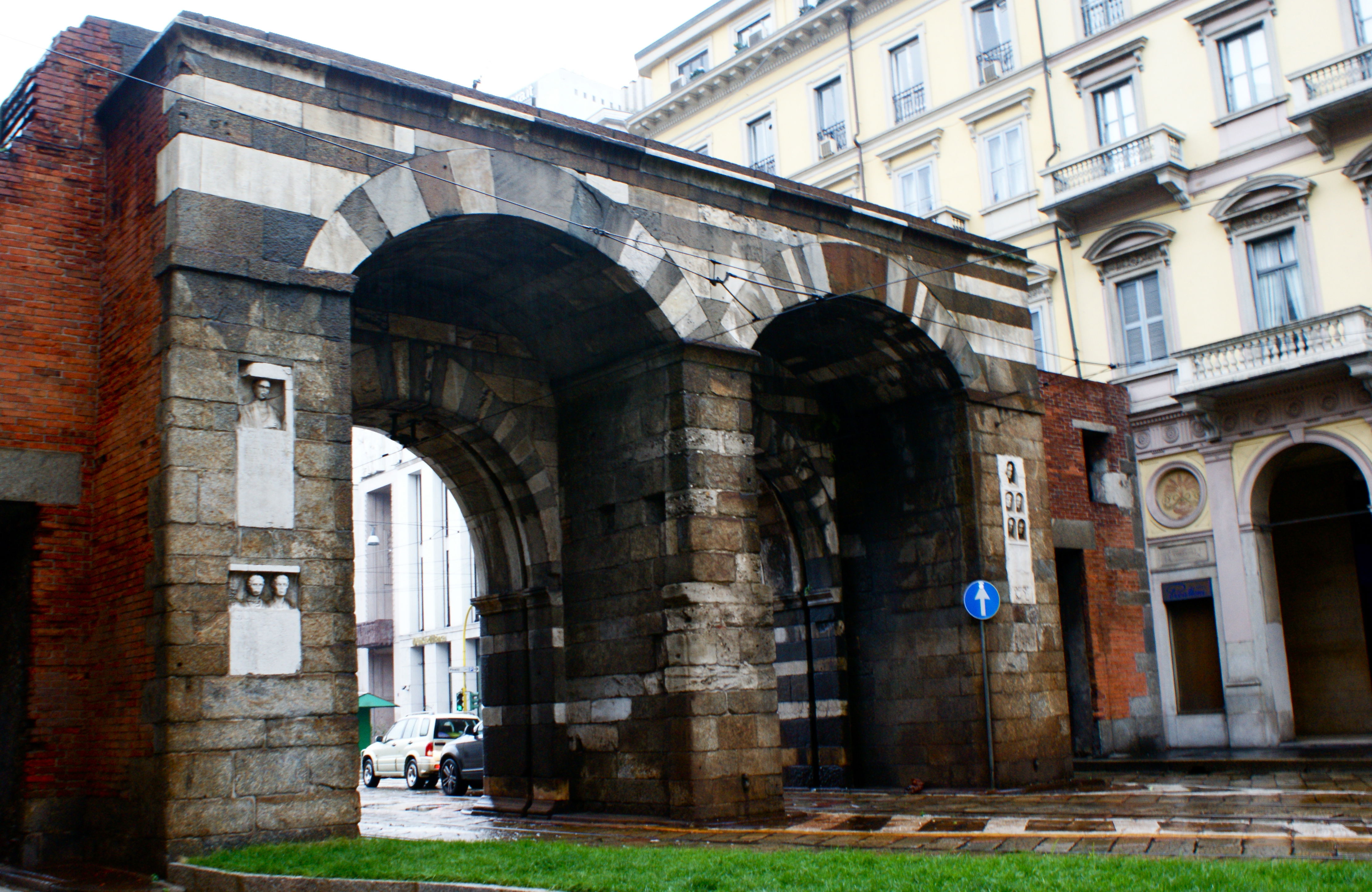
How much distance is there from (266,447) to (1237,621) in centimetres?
1718

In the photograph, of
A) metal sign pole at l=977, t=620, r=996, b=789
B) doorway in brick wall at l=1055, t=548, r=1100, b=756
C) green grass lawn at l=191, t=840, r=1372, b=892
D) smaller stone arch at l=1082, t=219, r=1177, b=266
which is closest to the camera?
green grass lawn at l=191, t=840, r=1372, b=892

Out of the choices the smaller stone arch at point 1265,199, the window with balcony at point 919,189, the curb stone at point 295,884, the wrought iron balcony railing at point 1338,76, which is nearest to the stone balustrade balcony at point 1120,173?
the smaller stone arch at point 1265,199

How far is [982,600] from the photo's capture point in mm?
13617

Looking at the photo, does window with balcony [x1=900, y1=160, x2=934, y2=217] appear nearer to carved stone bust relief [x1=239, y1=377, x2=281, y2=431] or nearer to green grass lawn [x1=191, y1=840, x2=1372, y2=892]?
carved stone bust relief [x1=239, y1=377, x2=281, y2=431]

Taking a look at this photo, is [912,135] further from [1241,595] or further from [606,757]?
[606,757]

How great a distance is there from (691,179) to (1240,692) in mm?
13879

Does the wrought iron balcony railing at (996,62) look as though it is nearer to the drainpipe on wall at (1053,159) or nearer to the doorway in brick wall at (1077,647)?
the drainpipe on wall at (1053,159)

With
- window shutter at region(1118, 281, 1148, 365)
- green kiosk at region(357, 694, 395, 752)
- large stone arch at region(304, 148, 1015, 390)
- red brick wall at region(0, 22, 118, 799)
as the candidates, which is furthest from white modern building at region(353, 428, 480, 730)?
red brick wall at region(0, 22, 118, 799)

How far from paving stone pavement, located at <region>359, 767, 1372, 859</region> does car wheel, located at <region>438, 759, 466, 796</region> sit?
4626 millimetres

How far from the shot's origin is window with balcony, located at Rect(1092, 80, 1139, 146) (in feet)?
76.6

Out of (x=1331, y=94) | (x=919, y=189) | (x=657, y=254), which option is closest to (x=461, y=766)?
(x=657, y=254)

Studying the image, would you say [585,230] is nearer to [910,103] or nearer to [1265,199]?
[1265,199]

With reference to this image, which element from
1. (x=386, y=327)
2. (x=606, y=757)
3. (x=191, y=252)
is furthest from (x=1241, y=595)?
(x=191, y=252)

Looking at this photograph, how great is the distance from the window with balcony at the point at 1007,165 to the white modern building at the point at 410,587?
55.0 feet
